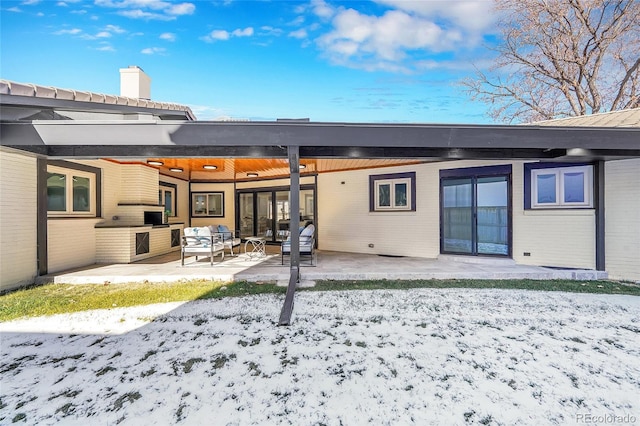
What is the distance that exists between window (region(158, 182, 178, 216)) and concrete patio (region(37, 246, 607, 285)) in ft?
10.2

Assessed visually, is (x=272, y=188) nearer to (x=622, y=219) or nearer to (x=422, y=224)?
(x=422, y=224)

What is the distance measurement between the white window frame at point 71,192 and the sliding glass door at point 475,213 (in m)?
8.26

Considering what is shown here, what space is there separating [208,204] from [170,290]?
669 cm

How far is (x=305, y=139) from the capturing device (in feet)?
14.5

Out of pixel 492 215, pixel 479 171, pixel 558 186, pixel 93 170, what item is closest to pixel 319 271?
pixel 492 215

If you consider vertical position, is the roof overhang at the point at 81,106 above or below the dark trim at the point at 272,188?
above

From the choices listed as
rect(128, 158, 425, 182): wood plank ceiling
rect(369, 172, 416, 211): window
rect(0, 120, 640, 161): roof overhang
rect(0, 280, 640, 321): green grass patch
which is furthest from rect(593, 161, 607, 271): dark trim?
rect(369, 172, 416, 211): window

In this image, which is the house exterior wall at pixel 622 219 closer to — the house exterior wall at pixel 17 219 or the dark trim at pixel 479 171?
the dark trim at pixel 479 171

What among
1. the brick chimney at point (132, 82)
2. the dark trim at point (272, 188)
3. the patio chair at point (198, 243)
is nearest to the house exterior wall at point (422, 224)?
the dark trim at point (272, 188)

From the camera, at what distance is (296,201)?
15.5ft

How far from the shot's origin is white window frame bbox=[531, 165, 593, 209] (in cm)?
569

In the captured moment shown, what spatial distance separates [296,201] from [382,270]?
7.82 ft

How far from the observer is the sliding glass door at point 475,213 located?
647 centimetres

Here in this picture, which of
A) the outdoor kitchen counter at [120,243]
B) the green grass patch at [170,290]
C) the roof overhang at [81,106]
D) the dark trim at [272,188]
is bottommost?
the green grass patch at [170,290]
